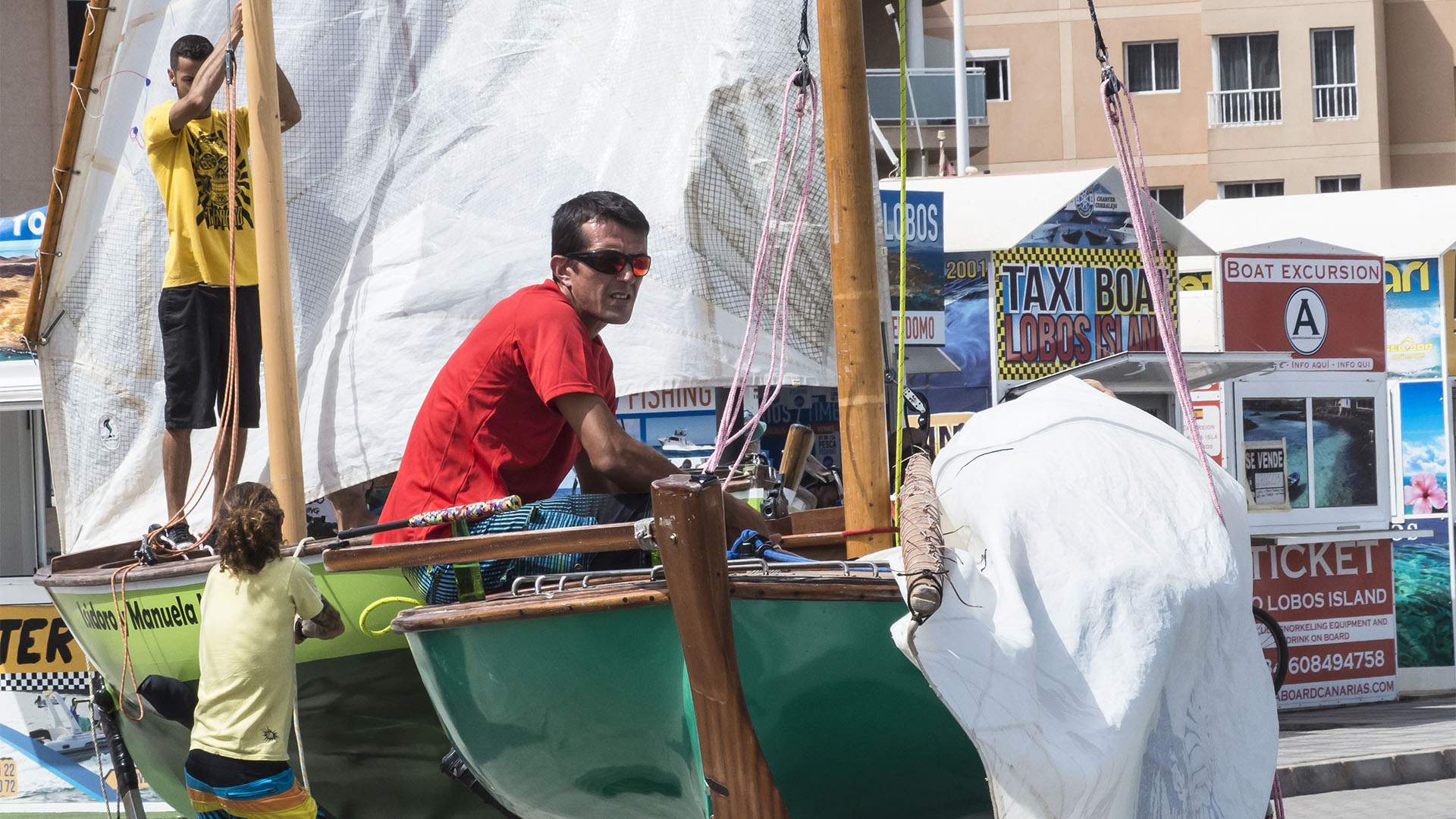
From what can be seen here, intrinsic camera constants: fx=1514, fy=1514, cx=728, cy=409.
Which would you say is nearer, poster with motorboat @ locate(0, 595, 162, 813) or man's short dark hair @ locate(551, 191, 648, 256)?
man's short dark hair @ locate(551, 191, 648, 256)

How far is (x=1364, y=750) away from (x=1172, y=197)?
22148 millimetres

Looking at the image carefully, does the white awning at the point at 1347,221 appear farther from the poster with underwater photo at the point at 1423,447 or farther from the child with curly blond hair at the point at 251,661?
the child with curly blond hair at the point at 251,661

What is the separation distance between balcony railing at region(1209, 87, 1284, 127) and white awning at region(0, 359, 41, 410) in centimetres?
2524

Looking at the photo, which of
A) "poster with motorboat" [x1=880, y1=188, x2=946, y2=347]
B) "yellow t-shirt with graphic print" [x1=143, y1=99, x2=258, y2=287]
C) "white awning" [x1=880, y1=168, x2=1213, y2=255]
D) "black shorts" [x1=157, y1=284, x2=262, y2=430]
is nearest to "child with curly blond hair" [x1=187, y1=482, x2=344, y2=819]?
"black shorts" [x1=157, y1=284, x2=262, y2=430]

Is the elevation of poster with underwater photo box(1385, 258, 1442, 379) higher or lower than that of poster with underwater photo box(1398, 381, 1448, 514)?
higher

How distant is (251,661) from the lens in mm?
4285

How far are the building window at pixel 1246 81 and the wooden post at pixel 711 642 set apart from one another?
90.0 feet

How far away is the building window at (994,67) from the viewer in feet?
93.2

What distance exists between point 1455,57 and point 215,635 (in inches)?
1151

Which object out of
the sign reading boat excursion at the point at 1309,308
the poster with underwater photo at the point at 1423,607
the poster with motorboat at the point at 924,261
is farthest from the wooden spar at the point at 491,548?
the poster with underwater photo at the point at 1423,607

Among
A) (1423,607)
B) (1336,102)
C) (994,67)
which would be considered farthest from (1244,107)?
(1423,607)

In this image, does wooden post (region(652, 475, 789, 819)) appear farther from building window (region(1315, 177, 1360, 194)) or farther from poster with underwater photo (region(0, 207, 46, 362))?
building window (region(1315, 177, 1360, 194))

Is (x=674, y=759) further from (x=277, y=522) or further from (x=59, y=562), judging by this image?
(x=59, y=562)

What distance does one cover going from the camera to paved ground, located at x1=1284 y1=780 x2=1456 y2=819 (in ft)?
22.1
